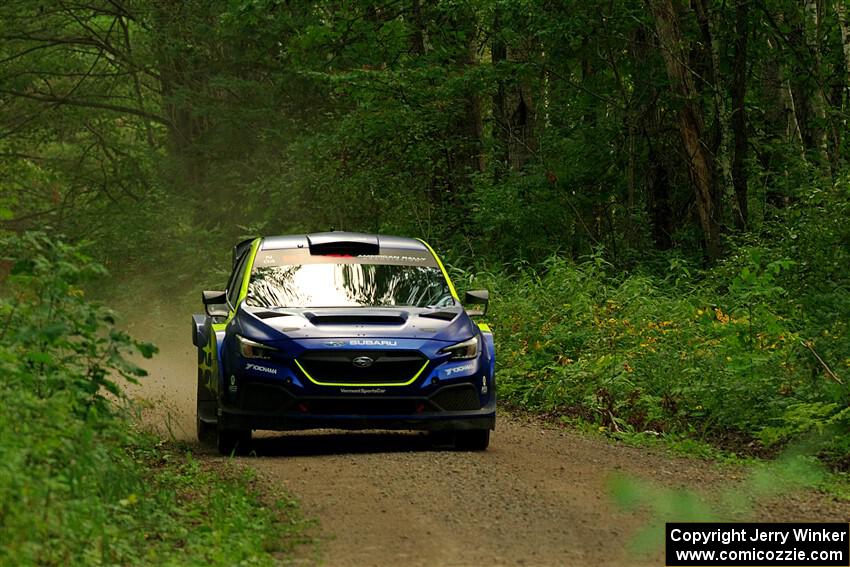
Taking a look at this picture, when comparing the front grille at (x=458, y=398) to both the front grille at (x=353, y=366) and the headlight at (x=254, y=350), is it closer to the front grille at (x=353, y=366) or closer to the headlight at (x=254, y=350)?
the front grille at (x=353, y=366)

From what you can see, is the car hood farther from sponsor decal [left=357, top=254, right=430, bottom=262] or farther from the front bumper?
sponsor decal [left=357, top=254, right=430, bottom=262]

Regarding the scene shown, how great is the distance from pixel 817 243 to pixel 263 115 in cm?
2339

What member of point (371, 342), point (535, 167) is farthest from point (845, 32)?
point (371, 342)

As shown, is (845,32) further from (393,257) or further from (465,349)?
(465,349)

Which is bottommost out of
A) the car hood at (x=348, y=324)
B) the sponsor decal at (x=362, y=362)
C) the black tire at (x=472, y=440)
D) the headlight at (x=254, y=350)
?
the black tire at (x=472, y=440)

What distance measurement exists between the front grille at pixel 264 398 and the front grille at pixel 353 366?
28 centimetres

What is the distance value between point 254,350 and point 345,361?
727 millimetres

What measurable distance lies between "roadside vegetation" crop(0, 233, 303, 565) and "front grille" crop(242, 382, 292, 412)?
1.05 m

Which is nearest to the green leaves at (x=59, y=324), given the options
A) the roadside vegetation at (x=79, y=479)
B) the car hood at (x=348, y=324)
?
the roadside vegetation at (x=79, y=479)

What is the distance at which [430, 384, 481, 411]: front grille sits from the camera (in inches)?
452

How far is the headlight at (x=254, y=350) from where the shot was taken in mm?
11305

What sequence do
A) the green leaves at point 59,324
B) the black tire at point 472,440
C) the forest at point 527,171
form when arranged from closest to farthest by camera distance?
the green leaves at point 59,324 → the black tire at point 472,440 → the forest at point 527,171

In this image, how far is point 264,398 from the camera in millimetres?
11273

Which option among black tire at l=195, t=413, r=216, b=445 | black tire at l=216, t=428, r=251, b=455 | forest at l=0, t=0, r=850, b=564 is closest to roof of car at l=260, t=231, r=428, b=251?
black tire at l=195, t=413, r=216, b=445
